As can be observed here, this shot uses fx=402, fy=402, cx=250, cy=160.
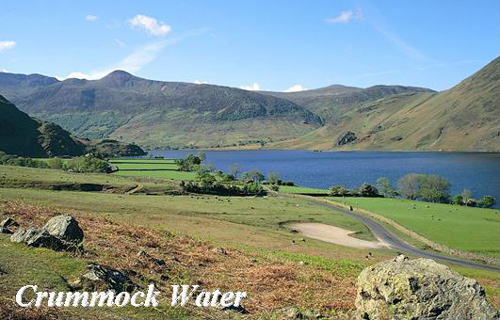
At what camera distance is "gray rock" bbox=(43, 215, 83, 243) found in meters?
19.9

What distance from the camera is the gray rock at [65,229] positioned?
19.9m

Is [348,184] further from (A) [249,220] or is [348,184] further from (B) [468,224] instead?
(A) [249,220]

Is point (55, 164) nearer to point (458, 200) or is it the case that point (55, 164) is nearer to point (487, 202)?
point (458, 200)

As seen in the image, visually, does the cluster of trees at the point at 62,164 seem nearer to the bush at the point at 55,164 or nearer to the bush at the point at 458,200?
the bush at the point at 55,164

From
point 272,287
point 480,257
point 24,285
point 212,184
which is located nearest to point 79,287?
point 24,285

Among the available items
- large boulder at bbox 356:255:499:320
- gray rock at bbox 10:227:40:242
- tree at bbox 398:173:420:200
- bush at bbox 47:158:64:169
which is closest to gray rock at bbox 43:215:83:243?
gray rock at bbox 10:227:40:242

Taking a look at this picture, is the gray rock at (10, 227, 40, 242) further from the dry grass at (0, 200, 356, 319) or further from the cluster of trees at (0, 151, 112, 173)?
the cluster of trees at (0, 151, 112, 173)

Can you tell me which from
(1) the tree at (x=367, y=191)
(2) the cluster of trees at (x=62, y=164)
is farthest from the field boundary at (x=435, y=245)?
(2) the cluster of trees at (x=62, y=164)

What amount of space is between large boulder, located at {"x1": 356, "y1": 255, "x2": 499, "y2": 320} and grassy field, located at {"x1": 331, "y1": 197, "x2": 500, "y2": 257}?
6105 cm

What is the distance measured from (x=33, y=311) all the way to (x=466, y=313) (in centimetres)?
1413

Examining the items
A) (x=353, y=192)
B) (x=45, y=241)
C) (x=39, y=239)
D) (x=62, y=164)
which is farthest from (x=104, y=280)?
(x=62, y=164)

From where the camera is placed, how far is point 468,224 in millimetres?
88500

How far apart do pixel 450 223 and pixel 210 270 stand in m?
82.2

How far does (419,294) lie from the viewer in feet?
48.2
